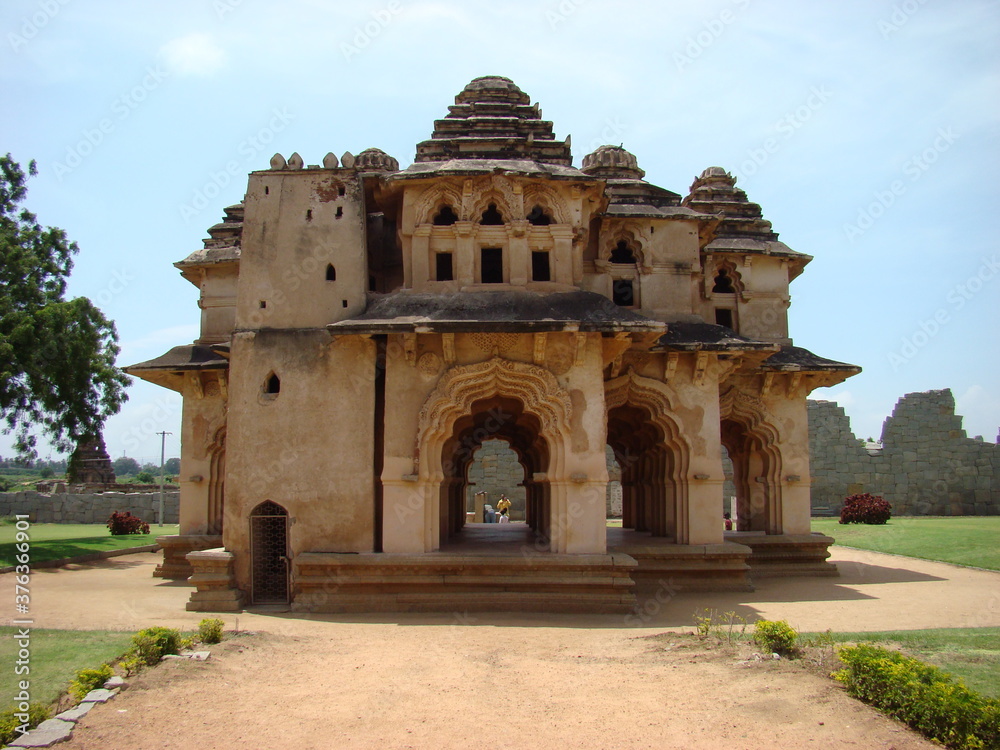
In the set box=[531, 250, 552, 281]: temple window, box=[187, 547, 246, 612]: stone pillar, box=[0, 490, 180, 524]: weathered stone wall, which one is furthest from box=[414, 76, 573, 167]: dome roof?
box=[0, 490, 180, 524]: weathered stone wall

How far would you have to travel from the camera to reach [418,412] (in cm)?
1429

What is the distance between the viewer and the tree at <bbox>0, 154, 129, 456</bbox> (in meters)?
21.9

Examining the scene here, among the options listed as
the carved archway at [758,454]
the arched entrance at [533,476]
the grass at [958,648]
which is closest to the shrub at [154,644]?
the arched entrance at [533,476]

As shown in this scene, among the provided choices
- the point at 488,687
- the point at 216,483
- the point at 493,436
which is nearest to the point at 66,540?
the point at 216,483

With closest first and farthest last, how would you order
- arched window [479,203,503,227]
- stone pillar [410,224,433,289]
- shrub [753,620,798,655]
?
shrub [753,620,798,655], stone pillar [410,224,433,289], arched window [479,203,503,227]

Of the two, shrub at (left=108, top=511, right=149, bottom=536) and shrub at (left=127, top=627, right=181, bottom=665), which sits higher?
shrub at (left=127, top=627, right=181, bottom=665)

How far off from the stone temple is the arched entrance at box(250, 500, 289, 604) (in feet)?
0.14

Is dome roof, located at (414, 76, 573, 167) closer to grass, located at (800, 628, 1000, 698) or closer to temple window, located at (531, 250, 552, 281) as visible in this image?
temple window, located at (531, 250, 552, 281)

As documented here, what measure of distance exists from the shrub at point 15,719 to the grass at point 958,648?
8.50m

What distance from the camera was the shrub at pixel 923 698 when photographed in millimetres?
6301

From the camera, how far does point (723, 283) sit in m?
20.3

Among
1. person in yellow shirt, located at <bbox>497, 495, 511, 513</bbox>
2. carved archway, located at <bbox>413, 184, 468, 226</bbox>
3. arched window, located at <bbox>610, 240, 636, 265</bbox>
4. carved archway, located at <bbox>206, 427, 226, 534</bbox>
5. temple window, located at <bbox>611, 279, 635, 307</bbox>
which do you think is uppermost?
carved archway, located at <bbox>413, 184, 468, 226</bbox>

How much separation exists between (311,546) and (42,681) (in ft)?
21.1

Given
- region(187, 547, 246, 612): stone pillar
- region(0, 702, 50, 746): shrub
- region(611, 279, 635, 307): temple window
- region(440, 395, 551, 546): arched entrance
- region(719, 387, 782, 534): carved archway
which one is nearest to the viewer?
region(0, 702, 50, 746): shrub
